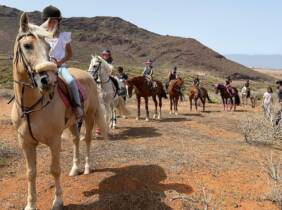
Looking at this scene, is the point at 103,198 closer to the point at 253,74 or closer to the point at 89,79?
the point at 89,79

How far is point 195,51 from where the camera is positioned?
360 feet

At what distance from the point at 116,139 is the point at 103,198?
5546mm

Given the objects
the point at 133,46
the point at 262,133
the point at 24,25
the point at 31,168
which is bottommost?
the point at 262,133

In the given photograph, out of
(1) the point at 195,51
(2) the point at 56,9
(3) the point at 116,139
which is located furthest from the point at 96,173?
(1) the point at 195,51

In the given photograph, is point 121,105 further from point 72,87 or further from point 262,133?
point 72,87

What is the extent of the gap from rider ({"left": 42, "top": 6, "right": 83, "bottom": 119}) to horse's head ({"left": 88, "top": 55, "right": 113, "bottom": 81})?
5540 mm

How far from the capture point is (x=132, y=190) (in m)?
7.63

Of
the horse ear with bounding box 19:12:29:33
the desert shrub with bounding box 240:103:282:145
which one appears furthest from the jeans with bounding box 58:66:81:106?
the desert shrub with bounding box 240:103:282:145

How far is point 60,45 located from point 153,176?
3166 millimetres

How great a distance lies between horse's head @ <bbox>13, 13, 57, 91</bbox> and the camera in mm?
5184

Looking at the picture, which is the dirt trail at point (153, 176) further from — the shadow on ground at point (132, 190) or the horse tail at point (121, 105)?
the horse tail at point (121, 105)

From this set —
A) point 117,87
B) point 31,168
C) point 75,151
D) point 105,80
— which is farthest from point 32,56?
point 117,87

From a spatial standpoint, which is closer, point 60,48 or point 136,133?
point 60,48

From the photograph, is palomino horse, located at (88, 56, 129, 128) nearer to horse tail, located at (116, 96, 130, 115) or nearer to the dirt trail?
horse tail, located at (116, 96, 130, 115)
